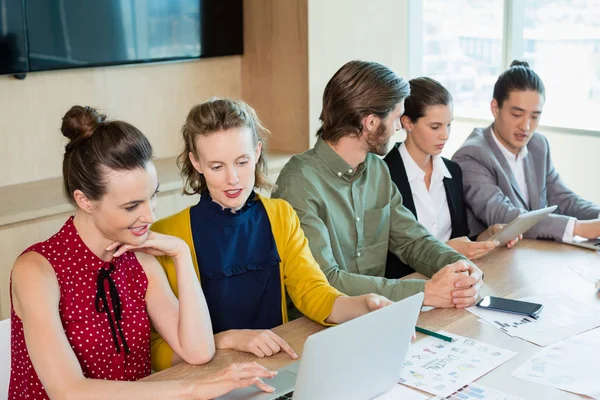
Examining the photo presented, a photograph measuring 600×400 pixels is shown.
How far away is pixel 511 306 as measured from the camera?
6.70ft

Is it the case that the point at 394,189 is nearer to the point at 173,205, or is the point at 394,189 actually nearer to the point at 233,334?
the point at 233,334

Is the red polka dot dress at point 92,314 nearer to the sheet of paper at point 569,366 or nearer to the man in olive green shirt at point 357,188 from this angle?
the man in olive green shirt at point 357,188

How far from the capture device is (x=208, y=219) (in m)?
1.98

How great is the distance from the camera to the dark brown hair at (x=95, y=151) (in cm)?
162

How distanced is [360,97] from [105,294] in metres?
1.02

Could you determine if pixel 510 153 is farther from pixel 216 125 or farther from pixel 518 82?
pixel 216 125

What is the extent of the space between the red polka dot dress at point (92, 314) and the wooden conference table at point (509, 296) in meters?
0.13

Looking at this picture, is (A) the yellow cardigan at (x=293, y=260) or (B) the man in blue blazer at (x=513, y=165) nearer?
(A) the yellow cardigan at (x=293, y=260)

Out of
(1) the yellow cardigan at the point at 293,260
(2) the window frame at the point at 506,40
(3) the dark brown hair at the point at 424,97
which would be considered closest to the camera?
(1) the yellow cardigan at the point at 293,260

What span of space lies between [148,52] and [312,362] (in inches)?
103

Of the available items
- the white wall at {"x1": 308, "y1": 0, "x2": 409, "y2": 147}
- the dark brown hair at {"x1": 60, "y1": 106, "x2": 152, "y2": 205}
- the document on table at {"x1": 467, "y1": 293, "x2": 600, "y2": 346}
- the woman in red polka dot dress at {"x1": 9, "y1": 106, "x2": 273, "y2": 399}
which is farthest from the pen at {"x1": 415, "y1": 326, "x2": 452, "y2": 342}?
the white wall at {"x1": 308, "y1": 0, "x2": 409, "y2": 147}

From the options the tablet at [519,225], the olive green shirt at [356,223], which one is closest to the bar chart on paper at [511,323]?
the olive green shirt at [356,223]

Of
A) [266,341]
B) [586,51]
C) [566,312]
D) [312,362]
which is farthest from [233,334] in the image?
[586,51]

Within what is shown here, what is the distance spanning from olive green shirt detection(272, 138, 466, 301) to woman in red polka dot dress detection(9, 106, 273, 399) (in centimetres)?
53
